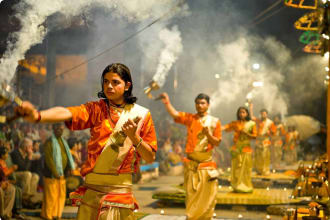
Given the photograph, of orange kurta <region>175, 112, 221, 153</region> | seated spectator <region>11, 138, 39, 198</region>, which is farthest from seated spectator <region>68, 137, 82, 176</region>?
orange kurta <region>175, 112, 221, 153</region>

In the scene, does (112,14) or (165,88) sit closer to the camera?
(112,14)

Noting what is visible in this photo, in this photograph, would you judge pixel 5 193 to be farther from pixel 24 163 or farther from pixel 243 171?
pixel 243 171

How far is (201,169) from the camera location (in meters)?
6.38

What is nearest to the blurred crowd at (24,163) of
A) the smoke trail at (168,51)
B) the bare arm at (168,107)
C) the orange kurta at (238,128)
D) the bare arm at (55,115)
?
the bare arm at (168,107)

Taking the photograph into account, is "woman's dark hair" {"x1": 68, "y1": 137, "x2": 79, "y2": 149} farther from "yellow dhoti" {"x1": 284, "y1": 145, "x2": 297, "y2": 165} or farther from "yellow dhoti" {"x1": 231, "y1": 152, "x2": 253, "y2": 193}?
"yellow dhoti" {"x1": 284, "y1": 145, "x2": 297, "y2": 165}

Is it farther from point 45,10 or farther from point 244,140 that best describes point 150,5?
point 244,140

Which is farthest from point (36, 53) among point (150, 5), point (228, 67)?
point (228, 67)

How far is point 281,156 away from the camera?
12.2 m

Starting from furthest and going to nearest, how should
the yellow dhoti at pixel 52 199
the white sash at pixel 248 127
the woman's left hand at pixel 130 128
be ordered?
the white sash at pixel 248 127, the yellow dhoti at pixel 52 199, the woman's left hand at pixel 130 128

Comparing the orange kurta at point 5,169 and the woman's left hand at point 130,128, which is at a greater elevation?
the woman's left hand at point 130,128

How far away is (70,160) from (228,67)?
5.66 meters

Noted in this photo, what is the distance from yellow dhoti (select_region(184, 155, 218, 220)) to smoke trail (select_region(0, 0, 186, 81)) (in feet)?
7.56

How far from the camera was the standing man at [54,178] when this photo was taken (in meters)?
6.65

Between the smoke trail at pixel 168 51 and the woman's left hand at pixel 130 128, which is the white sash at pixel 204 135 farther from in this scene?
the woman's left hand at pixel 130 128
